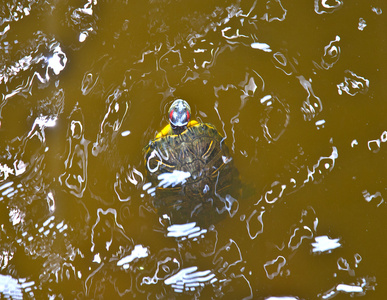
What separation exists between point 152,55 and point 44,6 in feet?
3.25

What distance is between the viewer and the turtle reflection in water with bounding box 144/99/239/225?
2684 mm

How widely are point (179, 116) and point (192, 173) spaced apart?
0.45 meters

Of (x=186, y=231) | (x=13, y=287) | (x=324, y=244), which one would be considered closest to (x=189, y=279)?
(x=186, y=231)

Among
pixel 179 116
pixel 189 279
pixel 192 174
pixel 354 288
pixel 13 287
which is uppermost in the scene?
pixel 179 116

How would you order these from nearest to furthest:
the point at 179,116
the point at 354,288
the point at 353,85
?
the point at 354,288 < the point at 179,116 < the point at 353,85

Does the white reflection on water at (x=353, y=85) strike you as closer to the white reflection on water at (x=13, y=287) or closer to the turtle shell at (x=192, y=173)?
the turtle shell at (x=192, y=173)

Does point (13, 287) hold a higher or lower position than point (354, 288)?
higher

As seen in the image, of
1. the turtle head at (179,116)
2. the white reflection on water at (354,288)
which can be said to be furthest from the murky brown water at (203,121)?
the turtle head at (179,116)

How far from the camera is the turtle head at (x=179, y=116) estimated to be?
9.43ft

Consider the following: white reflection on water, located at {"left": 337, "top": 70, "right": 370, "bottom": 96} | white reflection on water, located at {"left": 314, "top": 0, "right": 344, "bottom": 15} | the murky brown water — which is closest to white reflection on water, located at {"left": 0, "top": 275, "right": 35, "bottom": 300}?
the murky brown water

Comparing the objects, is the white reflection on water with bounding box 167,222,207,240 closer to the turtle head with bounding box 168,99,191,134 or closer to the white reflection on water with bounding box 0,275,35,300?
the turtle head with bounding box 168,99,191,134

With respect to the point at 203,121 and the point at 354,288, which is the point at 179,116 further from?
the point at 354,288

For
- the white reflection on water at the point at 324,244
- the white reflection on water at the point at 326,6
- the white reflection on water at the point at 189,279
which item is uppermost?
the white reflection on water at the point at 326,6

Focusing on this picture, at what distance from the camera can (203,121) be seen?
119 inches
